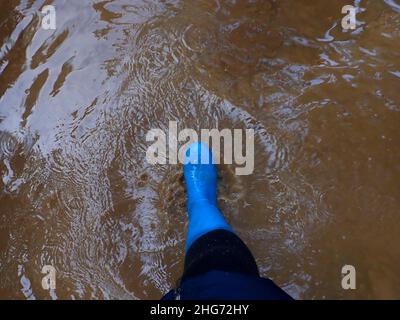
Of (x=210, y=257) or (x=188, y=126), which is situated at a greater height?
(x=188, y=126)

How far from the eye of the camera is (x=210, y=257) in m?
1.30

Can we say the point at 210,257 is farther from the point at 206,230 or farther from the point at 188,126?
the point at 188,126

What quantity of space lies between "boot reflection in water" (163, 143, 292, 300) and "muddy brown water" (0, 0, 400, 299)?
10cm

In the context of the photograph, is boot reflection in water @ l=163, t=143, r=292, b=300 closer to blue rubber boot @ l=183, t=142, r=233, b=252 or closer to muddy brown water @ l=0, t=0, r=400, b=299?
blue rubber boot @ l=183, t=142, r=233, b=252

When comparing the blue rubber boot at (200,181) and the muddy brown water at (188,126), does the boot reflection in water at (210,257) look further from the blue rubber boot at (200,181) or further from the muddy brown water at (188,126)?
the muddy brown water at (188,126)

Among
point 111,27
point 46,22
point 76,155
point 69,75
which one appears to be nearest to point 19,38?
point 46,22

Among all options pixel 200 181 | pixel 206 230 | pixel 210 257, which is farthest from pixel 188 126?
pixel 210 257

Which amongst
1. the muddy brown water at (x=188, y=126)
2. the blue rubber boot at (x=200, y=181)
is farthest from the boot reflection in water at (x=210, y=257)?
the muddy brown water at (x=188, y=126)

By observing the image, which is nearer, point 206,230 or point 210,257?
point 210,257

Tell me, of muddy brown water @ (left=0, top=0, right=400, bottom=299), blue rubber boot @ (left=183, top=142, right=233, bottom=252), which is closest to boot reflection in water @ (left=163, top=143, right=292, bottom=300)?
blue rubber boot @ (left=183, top=142, right=233, bottom=252)

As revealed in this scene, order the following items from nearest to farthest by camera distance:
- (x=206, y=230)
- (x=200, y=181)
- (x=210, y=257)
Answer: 1. (x=210, y=257)
2. (x=206, y=230)
3. (x=200, y=181)

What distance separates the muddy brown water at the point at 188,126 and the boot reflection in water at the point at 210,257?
0.34ft

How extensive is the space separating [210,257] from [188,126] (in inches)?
23.5
